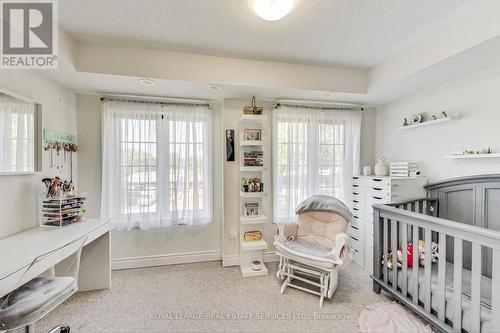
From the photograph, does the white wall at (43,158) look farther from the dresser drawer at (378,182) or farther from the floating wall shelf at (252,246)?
the dresser drawer at (378,182)

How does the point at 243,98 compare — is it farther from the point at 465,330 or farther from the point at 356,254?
the point at 465,330

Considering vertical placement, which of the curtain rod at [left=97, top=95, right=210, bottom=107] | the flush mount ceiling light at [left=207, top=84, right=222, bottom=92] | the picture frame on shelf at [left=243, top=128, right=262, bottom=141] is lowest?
the picture frame on shelf at [left=243, top=128, right=262, bottom=141]

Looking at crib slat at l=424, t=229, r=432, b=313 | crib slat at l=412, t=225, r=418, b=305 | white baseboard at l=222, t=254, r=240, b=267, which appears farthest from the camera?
white baseboard at l=222, t=254, r=240, b=267

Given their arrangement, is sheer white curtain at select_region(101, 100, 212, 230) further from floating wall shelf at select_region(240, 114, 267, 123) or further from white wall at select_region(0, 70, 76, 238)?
floating wall shelf at select_region(240, 114, 267, 123)

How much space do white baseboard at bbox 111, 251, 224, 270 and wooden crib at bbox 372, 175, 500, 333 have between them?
212 centimetres

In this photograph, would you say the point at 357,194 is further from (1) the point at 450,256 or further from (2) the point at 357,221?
(1) the point at 450,256

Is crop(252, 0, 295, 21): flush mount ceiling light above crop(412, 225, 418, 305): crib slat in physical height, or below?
above

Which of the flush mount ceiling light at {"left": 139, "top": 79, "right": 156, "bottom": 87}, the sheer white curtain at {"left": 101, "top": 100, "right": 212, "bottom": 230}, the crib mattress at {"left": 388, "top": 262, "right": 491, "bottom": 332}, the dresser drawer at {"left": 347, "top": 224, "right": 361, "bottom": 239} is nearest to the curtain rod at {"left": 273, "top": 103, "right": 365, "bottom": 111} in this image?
the sheer white curtain at {"left": 101, "top": 100, "right": 212, "bottom": 230}

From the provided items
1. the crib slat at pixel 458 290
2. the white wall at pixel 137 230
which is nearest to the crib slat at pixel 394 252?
the crib slat at pixel 458 290

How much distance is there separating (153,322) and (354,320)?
5.84ft

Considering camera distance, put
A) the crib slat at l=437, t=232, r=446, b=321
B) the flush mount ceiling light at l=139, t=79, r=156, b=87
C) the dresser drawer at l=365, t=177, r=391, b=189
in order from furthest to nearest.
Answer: the dresser drawer at l=365, t=177, r=391, b=189 < the flush mount ceiling light at l=139, t=79, r=156, b=87 < the crib slat at l=437, t=232, r=446, b=321

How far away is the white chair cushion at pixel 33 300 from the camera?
4.01ft

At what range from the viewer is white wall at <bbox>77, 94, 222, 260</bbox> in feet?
9.07
